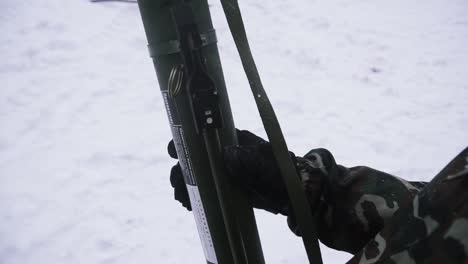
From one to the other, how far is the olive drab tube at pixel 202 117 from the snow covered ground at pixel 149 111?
1502 mm

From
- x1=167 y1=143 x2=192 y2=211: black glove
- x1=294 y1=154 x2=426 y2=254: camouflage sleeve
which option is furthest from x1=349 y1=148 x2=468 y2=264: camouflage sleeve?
x1=167 y1=143 x2=192 y2=211: black glove

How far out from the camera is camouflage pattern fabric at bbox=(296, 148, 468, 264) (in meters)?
0.58

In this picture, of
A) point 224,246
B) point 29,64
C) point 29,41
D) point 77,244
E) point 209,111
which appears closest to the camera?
point 209,111

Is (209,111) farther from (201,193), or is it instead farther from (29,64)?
(29,64)

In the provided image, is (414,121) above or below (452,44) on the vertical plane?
below

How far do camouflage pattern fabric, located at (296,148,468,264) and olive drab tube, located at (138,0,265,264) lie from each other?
0.18 metres

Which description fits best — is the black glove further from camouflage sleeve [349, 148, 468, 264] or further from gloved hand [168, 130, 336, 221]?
camouflage sleeve [349, 148, 468, 264]

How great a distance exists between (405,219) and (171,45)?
1.88ft

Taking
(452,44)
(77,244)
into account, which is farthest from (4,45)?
(452,44)

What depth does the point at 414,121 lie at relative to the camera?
11.8 ft

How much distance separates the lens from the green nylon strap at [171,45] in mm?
756

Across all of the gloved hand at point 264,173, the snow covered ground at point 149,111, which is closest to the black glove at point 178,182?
the gloved hand at point 264,173

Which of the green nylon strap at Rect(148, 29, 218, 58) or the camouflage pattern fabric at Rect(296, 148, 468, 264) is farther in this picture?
the green nylon strap at Rect(148, 29, 218, 58)

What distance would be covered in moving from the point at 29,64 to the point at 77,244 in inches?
100.0
